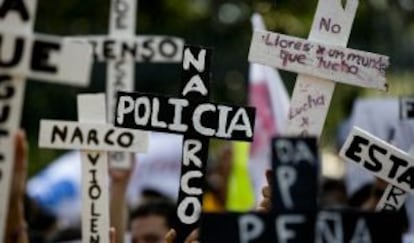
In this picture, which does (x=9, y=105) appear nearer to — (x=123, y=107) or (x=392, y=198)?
(x=123, y=107)

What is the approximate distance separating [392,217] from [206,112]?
104 cm

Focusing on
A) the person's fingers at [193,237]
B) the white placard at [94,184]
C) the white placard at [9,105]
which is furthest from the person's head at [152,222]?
the white placard at [9,105]

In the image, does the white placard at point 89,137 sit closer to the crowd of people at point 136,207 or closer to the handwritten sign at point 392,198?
the crowd of people at point 136,207

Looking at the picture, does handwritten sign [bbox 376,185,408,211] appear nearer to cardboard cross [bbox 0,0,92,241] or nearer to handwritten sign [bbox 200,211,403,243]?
handwritten sign [bbox 200,211,403,243]

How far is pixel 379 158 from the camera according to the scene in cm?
500

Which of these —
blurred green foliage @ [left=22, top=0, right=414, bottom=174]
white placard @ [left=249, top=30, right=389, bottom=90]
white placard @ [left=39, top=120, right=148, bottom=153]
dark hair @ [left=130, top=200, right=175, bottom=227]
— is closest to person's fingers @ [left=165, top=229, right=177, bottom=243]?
white placard @ [left=39, top=120, right=148, bottom=153]

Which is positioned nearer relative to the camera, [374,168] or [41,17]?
[374,168]

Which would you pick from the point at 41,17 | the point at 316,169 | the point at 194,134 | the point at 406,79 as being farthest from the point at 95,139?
the point at 41,17

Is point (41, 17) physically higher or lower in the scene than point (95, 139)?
higher

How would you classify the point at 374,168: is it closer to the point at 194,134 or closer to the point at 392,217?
the point at 194,134

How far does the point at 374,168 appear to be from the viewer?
4996 millimetres

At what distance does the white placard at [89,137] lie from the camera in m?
5.23

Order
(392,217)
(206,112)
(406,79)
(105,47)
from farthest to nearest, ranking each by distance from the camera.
→ 1. (406,79)
2. (105,47)
3. (206,112)
4. (392,217)

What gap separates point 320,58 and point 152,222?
185 centimetres
